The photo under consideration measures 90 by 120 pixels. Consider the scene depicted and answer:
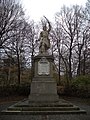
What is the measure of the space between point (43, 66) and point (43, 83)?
4.42 ft

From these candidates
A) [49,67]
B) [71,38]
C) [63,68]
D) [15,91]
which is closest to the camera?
[49,67]

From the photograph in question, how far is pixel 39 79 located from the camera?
1563cm

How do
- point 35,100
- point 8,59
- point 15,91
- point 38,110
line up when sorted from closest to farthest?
point 38,110, point 35,100, point 15,91, point 8,59

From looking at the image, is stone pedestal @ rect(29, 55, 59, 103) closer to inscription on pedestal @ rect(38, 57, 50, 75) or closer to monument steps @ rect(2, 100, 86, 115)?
inscription on pedestal @ rect(38, 57, 50, 75)

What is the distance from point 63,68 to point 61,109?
2505 cm

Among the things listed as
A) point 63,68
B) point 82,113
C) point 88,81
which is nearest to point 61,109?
point 82,113

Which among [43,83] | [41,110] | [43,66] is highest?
[43,66]

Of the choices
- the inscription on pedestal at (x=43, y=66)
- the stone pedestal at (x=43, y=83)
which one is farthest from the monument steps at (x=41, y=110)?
the inscription on pedestal at (x=43, y=66)

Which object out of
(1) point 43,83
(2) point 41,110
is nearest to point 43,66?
(1) point 43,83

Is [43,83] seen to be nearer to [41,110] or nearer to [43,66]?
[43,66]

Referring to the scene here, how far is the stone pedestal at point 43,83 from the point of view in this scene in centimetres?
1502

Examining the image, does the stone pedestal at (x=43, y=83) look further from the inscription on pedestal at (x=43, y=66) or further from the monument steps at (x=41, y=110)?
the monument steps at (x=41, y=110)

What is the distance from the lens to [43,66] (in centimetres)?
1603

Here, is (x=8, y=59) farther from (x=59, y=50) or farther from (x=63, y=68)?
(x=63, y=68)
